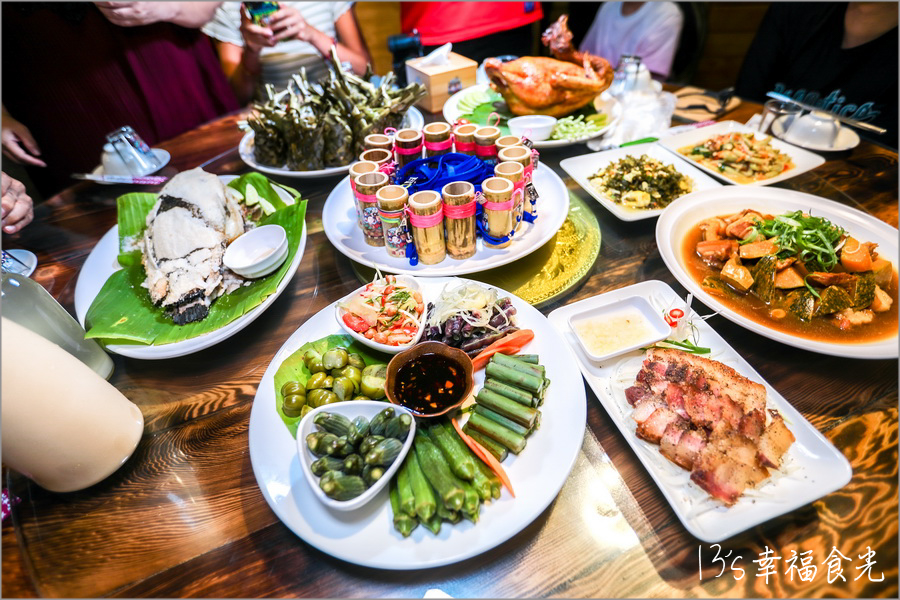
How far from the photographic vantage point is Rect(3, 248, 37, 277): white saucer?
102 inches

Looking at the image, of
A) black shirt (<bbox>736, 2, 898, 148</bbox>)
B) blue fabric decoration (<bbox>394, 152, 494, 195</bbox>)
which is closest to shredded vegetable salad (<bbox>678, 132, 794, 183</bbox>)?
black shirt (<bbox>736, 2, 898, 148</bbox>)

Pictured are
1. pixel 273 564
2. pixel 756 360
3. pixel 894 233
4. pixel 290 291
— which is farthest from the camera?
pixel 290 291

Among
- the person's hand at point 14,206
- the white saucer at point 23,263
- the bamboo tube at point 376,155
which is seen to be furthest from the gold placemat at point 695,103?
the person's hand at point 14,206

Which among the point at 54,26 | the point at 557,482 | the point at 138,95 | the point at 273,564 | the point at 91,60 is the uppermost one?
the point at 54,26

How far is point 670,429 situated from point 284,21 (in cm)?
492

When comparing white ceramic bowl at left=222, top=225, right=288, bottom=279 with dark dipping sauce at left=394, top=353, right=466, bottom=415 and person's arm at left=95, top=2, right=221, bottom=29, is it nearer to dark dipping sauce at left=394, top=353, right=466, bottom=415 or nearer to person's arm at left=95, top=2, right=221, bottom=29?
dark dipping sauce at left=394, top=353, right=466, bottom=415

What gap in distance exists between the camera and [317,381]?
5.80 feet

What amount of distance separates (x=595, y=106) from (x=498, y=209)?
2418mm

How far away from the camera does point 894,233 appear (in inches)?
88.0

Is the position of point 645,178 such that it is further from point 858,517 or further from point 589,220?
point 858,517

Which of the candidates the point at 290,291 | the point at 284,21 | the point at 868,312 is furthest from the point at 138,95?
the point at 868,312

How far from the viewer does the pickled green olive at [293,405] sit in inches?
66.3

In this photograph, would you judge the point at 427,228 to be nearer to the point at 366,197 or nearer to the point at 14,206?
the point at 366,197

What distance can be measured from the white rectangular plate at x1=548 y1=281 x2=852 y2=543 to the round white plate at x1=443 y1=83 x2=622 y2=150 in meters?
2.25
